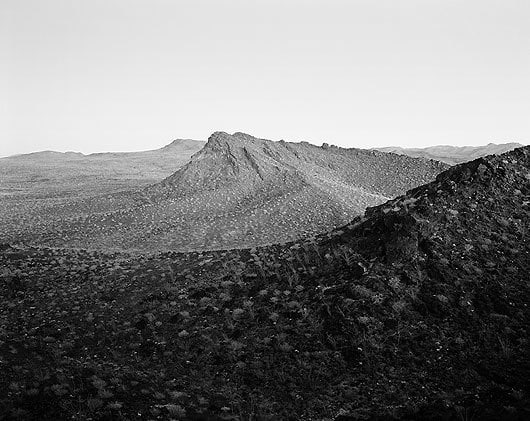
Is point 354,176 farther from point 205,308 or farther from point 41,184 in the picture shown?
point 41,184

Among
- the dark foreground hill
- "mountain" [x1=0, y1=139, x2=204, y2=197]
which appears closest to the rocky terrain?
the dark foreground hill

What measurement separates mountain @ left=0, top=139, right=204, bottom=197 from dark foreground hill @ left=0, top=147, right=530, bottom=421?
145 feet

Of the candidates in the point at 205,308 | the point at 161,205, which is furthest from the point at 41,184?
the point at 205,308

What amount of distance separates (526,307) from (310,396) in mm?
4768

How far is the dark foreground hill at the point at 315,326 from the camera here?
7.00 m

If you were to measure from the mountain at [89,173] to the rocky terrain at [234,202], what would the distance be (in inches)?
551

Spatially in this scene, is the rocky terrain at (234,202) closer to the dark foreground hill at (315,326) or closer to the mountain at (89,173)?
the dark foreground hill at (315,326)

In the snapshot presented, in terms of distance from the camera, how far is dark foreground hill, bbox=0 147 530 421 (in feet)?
23.0

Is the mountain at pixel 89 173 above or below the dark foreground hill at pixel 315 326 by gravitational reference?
above

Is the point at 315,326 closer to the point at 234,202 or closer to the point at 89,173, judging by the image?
the point at 234,202

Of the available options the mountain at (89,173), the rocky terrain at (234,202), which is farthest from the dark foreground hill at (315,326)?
the mountain at (89,173)

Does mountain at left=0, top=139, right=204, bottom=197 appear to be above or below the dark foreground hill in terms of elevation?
above

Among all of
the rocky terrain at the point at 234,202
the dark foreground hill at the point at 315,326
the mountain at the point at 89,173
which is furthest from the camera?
the mountain at the point at 89,173

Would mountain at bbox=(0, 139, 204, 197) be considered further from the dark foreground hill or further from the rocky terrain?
the dark foreground hill
